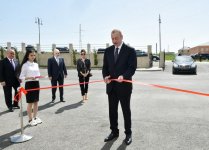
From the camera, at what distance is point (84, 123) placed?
6914mm

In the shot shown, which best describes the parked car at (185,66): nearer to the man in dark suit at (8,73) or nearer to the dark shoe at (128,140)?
the man in dark suit at (8,73)

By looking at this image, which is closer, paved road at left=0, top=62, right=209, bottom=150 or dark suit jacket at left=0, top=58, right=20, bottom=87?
paved road at left=0, top=62, right=209, bottom=150

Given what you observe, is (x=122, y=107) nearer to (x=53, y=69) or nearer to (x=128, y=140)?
(x=128, y=140)

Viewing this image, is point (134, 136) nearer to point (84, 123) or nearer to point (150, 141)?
point (150, 141)

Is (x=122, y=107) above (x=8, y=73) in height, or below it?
below

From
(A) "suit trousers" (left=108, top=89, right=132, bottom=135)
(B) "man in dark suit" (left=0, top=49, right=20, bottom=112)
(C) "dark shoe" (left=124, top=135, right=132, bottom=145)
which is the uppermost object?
(B) "man in dark suit" (left=0, top=49, right=20, bottom=112)

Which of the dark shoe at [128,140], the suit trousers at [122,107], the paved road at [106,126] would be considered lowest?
the paved road at [106,126]

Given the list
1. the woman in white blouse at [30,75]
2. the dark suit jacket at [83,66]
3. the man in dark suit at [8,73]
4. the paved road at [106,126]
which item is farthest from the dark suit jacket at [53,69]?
the woman in white blouse at [30,75]

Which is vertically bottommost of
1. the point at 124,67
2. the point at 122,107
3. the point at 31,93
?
the point at 122,107

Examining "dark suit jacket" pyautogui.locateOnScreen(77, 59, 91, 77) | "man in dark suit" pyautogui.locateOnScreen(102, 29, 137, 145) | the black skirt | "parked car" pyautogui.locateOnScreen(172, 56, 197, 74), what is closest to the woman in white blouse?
the black skirt

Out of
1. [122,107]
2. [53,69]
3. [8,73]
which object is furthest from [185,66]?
[122,107]

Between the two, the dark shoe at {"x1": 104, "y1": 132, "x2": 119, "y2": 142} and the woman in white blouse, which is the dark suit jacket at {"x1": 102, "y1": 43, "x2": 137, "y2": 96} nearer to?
the dark shoe at {"x1": 104, "y1": 132, "x2": 119, "y2": 142}

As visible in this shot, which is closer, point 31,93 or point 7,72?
point 31,93

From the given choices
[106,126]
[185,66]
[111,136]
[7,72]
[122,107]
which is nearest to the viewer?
[122,107]
